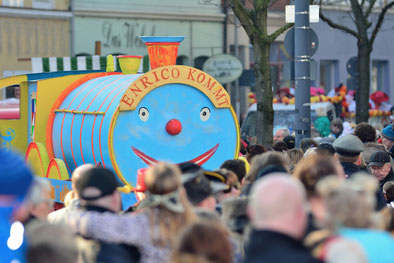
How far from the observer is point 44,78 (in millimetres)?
11523

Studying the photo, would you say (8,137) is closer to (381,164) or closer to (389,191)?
(381,164)

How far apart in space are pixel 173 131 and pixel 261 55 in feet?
14.9

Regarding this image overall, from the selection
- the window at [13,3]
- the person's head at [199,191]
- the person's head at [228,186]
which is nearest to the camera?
the person's head at [199,191]

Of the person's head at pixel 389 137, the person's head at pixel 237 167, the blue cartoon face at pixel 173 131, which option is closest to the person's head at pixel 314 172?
the person's head at pixel 237 167

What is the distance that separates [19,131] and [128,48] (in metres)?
15.2

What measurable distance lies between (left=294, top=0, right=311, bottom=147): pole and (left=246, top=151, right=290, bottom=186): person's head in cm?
459

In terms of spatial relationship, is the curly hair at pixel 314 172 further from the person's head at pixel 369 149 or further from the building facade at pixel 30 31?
the building facade at pixel 30 31

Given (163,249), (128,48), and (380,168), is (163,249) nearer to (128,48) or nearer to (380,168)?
(380,168)

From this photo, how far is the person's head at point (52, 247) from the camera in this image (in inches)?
156

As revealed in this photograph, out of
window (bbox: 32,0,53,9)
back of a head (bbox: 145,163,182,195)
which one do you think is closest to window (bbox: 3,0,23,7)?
window (bbox: 32,0,53,9)

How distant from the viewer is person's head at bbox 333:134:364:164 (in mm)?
7840

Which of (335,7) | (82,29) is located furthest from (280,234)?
(335,7)

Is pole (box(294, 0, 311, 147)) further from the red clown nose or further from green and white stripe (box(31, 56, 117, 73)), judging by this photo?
green and white stripe (box(31, 56, 117, 73))

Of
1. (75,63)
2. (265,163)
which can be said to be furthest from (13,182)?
(75,63)
